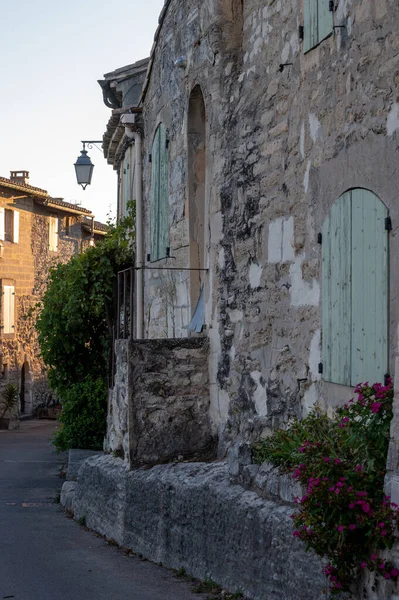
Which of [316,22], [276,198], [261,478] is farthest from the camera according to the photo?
[276,198]

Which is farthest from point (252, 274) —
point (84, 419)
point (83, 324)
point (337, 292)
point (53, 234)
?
point (53, 234)

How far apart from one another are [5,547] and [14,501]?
4.01 metres

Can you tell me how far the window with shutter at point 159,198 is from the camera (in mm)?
10836

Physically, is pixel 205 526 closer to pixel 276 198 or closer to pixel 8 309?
pixel 276 198

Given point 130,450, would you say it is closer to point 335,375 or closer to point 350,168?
point 335,375

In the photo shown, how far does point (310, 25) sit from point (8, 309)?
25290 mm

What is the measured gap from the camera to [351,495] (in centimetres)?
465

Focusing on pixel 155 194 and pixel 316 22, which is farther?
pixel 155 194

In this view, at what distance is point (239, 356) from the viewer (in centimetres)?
828

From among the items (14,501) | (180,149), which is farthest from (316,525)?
(14,501)

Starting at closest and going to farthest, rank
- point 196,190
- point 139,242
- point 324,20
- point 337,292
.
Answer: point 337,292 < point 324,20 < point 196,190 < point 139,242

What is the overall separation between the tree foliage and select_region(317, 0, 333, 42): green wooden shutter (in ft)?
23.9

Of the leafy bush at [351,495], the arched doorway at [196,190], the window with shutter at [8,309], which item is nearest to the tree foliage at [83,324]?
the arched doorway at [196,190]

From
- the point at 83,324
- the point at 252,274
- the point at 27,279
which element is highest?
the point at 27,279
